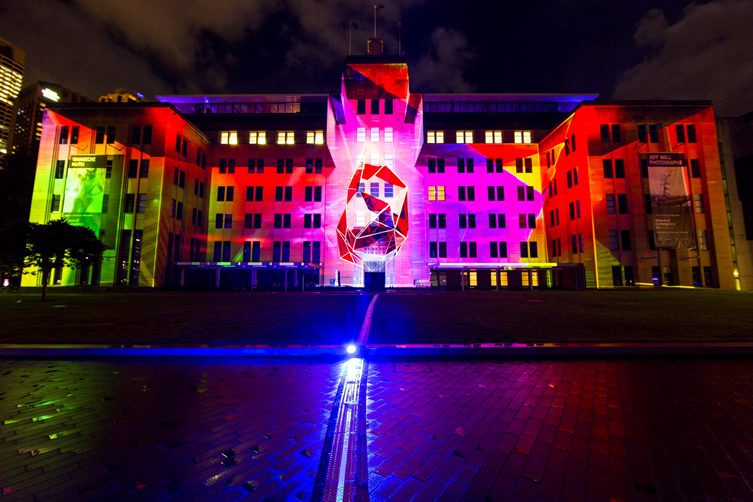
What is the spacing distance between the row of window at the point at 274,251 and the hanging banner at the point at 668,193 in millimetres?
40799

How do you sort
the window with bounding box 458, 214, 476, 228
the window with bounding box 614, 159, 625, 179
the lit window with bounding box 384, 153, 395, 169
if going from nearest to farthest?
the window with bounding box 614, 159, 625, 179 < the lit window with bounding box 384, 153, 395, 169 < the window with bounding box 458, 214, 476, 228

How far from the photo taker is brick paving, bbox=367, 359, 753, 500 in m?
2.39

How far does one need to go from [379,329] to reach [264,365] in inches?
159

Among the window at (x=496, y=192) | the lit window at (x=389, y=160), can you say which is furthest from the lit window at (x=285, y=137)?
the window at (x=496, y=192)

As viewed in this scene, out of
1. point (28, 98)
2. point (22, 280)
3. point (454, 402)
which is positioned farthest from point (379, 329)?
point (28, 98)

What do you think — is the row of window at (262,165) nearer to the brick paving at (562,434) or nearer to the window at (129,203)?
the window at (129,203)

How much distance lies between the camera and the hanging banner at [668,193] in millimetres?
36188

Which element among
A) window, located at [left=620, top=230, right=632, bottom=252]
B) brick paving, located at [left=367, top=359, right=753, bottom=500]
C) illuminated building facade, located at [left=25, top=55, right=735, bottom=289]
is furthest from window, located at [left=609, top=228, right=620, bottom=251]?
brick paving, located at [left=367, top=359, right=753, bottom=500]

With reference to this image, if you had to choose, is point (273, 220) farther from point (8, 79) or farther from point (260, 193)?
point (8, 79)

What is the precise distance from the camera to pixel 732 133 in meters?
42.2

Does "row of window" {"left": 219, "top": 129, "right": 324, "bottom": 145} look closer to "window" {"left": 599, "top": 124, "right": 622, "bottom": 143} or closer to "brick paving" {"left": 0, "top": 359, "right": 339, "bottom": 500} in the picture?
"window" {"left": 599, "top": 124, "right": 622, "bottom": 143}

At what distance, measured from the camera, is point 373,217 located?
4069 cm

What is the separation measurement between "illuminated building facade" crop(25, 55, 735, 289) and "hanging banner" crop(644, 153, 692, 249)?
0.15 metres

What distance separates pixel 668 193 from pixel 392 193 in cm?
3191
